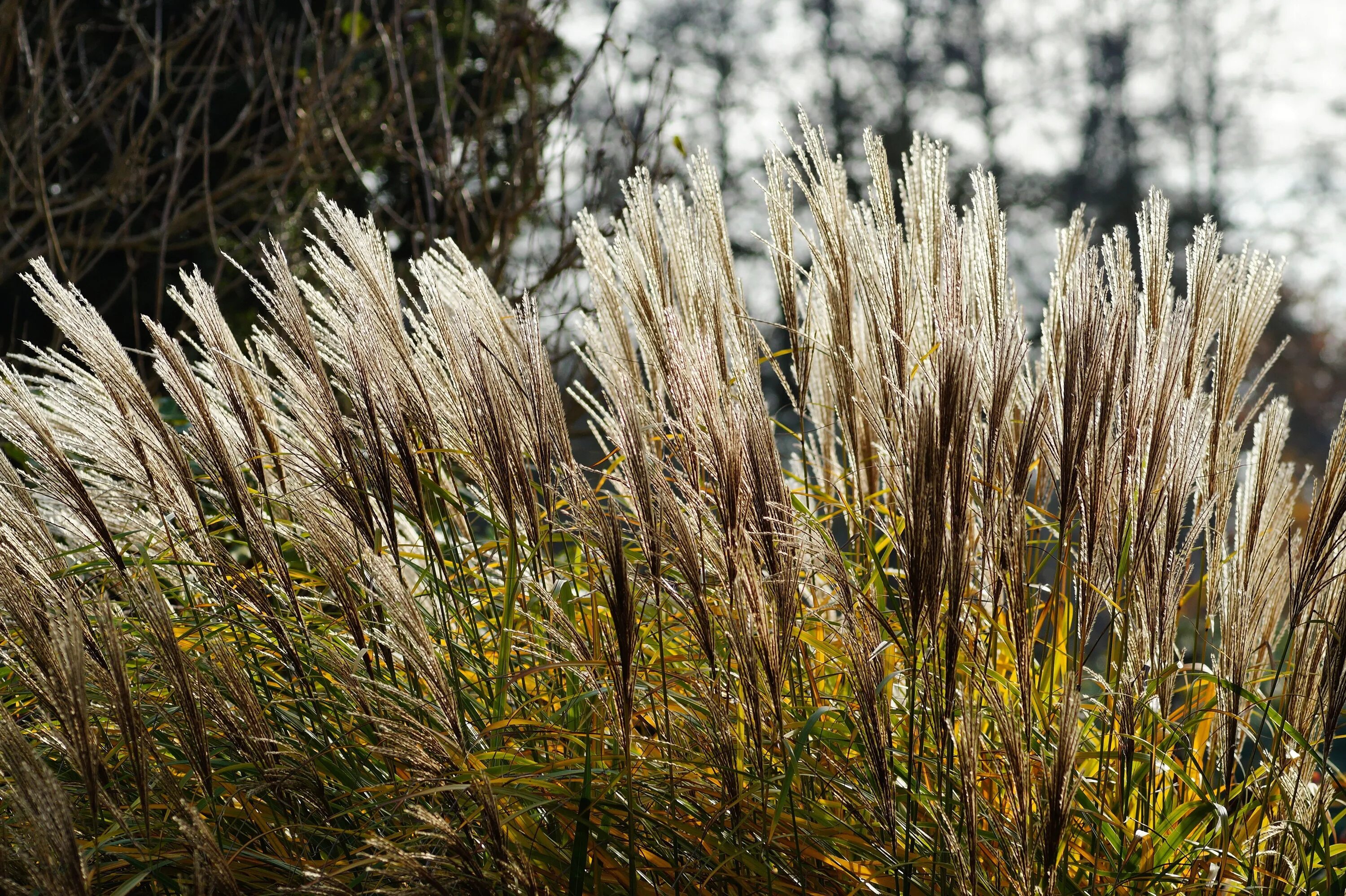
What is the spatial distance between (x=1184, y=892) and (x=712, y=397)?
110cm

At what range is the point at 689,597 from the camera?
6.06 feet

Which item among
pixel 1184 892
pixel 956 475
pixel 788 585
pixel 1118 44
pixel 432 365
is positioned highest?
pixel 1118 44

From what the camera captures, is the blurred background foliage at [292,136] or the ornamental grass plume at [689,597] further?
the blurred background foliage at [292,136]

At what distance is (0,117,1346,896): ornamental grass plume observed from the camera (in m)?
1.46

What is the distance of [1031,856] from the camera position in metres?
1.52

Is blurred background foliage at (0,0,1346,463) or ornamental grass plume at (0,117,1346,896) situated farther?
blurred background foliage at (0,0,1346,463)

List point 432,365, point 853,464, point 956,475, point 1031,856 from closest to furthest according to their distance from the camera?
point 956,475
point 1031,856
point 432,365
point 853,464

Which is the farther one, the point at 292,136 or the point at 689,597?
the point at 292,136

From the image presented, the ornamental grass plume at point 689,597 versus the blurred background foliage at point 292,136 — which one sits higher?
the blurred background foliage at point 292,136

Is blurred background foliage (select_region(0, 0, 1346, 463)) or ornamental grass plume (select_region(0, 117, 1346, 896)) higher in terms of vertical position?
blurred background foliage (select_region(0, 0, 1346, 463))

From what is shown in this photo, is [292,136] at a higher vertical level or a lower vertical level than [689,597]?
higher

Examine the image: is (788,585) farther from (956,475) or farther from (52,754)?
(52,754)

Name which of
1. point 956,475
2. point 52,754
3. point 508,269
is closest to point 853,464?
point 956,475

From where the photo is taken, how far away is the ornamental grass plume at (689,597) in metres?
1.46
